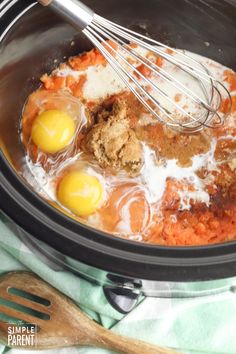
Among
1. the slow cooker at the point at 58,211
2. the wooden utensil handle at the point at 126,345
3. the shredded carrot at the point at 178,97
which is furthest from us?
the shredded carrot at the point at 178,97

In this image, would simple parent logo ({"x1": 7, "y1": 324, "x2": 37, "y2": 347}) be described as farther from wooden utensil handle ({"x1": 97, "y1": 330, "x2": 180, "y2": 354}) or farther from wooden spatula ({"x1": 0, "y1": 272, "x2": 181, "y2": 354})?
wooden utensil handle ({"x1": 97, "y1": 330, "x2": 180, "y2": 354})

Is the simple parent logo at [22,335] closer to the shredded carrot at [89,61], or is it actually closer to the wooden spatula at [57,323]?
the wooden spatula at [57,323]

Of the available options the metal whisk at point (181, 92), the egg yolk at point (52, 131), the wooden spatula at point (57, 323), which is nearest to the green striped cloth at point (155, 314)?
the wooden spatula at point (57, 323)

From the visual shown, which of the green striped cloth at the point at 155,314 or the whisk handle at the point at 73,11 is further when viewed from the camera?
the green striped cloth at the point at 155,314

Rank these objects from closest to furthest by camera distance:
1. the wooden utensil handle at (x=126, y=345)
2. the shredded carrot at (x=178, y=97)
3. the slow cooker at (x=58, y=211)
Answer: the slow cooker at (x=58, y=211)
the wooden utensil handle at (x=126, y=345)
the shredded carrot at (x=178, y=97)

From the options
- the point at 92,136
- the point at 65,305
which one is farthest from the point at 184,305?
the point at 92,136

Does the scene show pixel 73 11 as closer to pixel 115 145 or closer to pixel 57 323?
pixel 115 145
